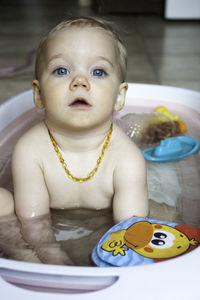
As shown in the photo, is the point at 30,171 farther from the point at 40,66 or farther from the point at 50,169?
the point at 40,66

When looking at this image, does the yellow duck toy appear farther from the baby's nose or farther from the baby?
the baby's nose

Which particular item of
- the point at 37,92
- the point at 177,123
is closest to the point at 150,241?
the point at 37,92

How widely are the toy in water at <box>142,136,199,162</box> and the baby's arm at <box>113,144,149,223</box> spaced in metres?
0.30

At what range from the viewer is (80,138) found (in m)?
0.84

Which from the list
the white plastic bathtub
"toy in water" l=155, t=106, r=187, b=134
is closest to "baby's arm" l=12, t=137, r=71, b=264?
the white plastic bathtub

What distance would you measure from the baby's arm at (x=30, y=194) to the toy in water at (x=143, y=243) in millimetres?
153

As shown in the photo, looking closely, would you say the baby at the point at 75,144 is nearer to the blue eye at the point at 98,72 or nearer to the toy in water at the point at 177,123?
the blue eye at the point at 98,72

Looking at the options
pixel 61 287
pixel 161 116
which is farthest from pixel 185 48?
pixel 61 287

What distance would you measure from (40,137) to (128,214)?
0.77 ft

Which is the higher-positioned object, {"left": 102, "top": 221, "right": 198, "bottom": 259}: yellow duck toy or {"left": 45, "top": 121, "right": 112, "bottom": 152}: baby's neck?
{"left": 45, "top": 121, "right": 112, "bottom": 152}: baby's neck

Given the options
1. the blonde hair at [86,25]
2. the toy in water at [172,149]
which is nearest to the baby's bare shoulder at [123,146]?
the blonde hair at [86,25]

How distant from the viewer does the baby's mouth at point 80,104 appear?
0.73 m

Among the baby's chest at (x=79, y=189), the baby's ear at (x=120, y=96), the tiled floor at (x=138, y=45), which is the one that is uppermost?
the baby's ear at (x=120, y=96)

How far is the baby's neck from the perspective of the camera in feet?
2.74
